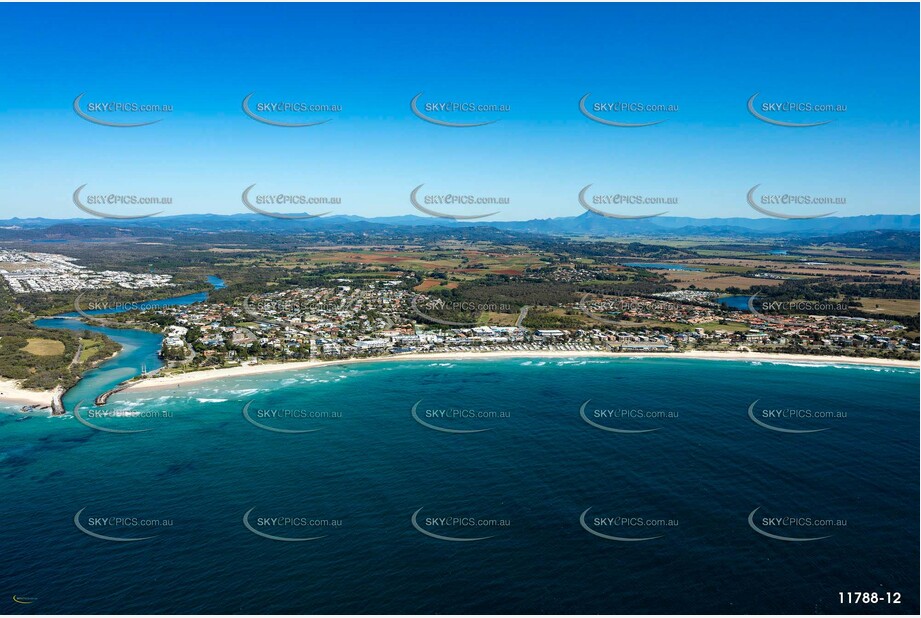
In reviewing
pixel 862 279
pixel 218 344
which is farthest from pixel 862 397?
pixel 862 279

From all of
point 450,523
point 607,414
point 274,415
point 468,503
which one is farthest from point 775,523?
point 274,415

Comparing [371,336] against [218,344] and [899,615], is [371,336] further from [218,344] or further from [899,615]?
[899,615]

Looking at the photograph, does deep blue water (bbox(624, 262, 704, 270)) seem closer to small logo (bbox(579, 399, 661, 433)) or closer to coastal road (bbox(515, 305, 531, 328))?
coastal road (bbox(515, 305, 531, 328))

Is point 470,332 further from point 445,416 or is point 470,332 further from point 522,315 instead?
point 445,416

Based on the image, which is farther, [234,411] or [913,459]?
[234,411]

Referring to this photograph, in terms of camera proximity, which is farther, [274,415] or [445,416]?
[274,415]

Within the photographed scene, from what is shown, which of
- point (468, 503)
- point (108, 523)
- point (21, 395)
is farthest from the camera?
point (21, 395)

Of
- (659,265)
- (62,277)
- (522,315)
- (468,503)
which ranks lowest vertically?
(468,503)
